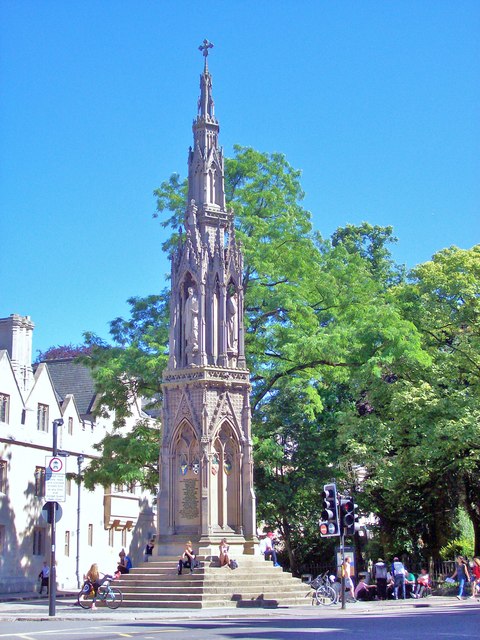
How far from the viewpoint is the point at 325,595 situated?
25.0 m

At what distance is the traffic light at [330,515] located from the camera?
73.3 feet

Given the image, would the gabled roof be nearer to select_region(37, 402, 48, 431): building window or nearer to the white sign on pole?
select_region(37, 402, 48, 431): building window

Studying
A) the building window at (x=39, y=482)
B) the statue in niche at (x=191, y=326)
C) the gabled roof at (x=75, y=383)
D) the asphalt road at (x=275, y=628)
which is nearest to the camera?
the asphalt road at (x=275, y=628)

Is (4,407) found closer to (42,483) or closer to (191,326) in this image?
(42,483)

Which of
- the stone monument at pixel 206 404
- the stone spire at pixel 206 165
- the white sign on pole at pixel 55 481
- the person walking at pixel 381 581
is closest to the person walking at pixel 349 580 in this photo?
the person walking at pixel 381 581

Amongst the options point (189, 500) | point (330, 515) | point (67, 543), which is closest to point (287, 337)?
point (189, 500)

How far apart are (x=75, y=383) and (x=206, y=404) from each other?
28326mm

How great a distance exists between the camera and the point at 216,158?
28422 millimetres

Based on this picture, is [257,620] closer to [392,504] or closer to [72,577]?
[392,504]

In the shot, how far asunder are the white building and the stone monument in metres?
12.9

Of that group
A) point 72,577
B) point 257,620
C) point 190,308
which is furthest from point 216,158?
point 72,577

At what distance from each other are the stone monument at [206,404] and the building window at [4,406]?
17.6 metres

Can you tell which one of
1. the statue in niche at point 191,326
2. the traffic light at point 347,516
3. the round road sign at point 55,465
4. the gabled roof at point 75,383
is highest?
the gabled roof at point 75,383

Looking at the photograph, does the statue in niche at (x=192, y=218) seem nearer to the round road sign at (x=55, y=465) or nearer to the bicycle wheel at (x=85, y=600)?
the round road sign at (x=55, y=465)
